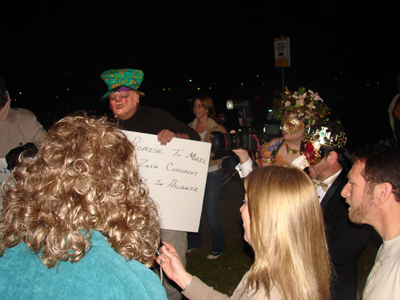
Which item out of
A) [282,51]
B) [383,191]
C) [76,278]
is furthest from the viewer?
[282,51]

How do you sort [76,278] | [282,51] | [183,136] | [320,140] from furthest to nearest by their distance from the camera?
[282,51] < [183,136] < [320,140] < [76,278]

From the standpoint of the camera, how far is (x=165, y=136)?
2.70 m

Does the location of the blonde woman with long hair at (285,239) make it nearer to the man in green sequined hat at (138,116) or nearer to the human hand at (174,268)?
the human hand at (174,268)

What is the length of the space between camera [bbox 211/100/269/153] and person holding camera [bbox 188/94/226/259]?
0.94m

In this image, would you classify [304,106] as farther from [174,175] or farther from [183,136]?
[174,175]

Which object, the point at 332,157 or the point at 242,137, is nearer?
the point at 332,157

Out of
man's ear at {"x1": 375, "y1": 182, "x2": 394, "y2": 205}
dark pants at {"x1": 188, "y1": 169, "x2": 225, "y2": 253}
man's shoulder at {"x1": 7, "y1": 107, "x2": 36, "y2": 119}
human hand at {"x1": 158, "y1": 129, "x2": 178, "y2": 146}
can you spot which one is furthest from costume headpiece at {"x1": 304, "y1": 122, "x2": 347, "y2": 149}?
man's shoulder at {"x1": 7, "y1": 107, "x2": 36, "y2": 119}

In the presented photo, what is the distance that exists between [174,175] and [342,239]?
4.72ft

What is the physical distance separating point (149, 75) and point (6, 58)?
33.1 feet

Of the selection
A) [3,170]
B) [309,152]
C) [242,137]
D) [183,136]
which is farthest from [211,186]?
[3,170]

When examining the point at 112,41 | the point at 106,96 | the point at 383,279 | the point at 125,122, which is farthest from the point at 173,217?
the point at 112,41

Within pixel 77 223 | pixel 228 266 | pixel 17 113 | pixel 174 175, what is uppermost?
pixel 17 113

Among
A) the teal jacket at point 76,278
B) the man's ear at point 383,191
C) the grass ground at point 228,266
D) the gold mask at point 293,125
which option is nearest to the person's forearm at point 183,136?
the gold mask at point 293,125

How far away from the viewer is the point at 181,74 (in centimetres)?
2767
